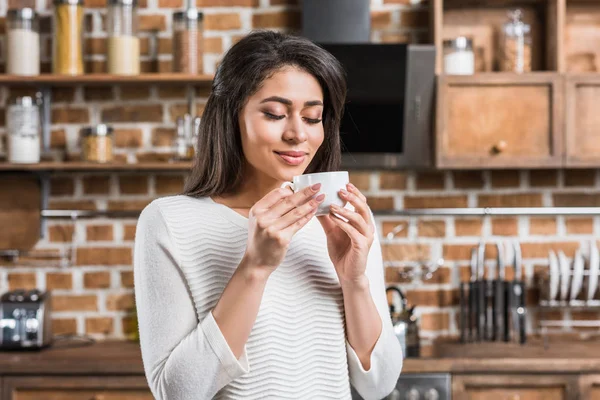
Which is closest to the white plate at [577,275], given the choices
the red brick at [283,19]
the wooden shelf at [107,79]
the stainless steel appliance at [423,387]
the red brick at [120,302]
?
the stainless steel appliance at [423,387]

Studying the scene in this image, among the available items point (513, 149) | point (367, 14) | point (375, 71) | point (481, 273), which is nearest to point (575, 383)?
point (481, 273)

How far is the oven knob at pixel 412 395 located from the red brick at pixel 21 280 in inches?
59.6

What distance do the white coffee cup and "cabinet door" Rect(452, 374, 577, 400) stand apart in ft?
5.41

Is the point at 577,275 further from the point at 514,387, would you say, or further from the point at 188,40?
the point at 188,40

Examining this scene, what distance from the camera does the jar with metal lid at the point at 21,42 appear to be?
9.89 ft

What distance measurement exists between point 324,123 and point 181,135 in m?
1.73

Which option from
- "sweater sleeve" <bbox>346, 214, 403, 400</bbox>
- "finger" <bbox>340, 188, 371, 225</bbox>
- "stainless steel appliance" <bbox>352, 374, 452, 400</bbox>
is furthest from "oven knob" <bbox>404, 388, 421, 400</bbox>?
"finger" <bbox>340, 188, 371, 225</bbox>

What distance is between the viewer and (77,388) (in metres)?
2.70

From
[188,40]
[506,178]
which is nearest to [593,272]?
[506,178]

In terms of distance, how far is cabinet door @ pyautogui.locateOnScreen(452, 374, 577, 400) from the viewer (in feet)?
8.71

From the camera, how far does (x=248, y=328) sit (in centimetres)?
115

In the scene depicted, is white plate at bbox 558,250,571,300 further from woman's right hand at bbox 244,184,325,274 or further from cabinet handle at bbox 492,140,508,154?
woman's right hand at bbox 244,184,325,274

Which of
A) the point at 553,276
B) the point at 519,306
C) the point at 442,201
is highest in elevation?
the point at 442,201

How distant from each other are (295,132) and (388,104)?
1.78 metres
